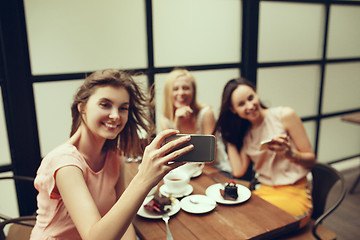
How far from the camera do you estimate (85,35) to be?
2115 millimetres

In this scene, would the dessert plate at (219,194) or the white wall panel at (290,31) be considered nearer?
the dessert plate at (219,194)

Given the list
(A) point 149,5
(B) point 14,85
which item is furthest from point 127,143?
(A) point 149,5

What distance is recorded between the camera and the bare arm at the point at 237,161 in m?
2.07

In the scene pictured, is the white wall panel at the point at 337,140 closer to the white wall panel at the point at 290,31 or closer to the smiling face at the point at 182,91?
the white wall panel at the point at 290,31

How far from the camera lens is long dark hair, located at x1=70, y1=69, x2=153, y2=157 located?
117cm

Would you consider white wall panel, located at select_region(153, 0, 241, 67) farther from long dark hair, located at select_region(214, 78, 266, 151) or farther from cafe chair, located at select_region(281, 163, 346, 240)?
cafe chair, located at select_region(281, 163, 346, 240)

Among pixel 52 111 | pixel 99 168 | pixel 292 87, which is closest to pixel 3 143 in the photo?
pixel 52 111

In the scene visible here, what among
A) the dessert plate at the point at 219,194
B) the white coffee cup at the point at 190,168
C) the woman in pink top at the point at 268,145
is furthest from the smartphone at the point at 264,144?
the white coffee cup at the point at 190,168

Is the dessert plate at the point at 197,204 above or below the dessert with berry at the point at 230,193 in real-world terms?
below

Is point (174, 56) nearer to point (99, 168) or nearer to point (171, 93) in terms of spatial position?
point (171, 93)

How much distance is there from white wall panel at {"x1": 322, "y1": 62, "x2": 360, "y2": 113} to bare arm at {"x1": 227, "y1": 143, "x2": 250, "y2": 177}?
6.30 ft

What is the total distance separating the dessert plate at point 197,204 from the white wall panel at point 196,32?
139cm

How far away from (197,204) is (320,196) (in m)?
0.85

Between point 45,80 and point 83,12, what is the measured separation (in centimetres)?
56
